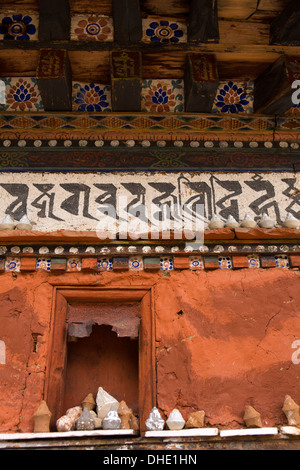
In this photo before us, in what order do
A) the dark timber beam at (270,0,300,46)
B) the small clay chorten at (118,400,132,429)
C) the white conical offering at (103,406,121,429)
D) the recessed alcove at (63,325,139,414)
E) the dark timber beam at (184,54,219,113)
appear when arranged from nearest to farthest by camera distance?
the white conical offering at (103,406,121,429) < the small clay chorten at (118,400,132,429) < the recessed alcove at (63,325,139,414) < the dark timber beam at (270,0,300,46) < the dark timber beam at (184,54,219,113)

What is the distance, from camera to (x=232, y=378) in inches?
111

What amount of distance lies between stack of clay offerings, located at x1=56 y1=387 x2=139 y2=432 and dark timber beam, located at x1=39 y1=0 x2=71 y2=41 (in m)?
2.21

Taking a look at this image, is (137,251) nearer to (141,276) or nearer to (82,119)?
(141,276)

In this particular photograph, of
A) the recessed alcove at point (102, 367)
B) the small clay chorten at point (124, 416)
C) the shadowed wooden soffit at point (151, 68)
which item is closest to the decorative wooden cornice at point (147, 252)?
the recessed alcove at point (102, 367)

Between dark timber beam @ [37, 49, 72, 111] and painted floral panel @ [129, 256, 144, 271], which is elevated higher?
dark timber beam @ [37, 49, 72, 111]

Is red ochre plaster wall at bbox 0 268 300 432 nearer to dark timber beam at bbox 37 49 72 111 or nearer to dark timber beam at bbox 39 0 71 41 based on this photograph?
dark timber beam at bbox 37 49 72 111

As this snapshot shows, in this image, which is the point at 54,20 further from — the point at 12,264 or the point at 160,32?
the point at 12,264

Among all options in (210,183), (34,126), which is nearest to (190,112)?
(210,183)

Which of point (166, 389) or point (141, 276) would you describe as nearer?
point (166, 389)

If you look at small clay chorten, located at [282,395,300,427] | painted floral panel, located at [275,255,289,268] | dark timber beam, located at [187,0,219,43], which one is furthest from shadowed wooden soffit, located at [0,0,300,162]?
small clay chorten, located at [282,395,300,427]

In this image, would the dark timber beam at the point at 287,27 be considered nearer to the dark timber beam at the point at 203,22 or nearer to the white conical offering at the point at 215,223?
the dark timber beam at the point at 203,22

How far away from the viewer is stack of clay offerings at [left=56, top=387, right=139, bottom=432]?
2553 millimetres

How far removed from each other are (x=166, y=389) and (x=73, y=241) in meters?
1.02

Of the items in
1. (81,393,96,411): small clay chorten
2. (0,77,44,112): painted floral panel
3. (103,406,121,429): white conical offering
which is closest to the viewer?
(103,406,121,429): white conical offering
